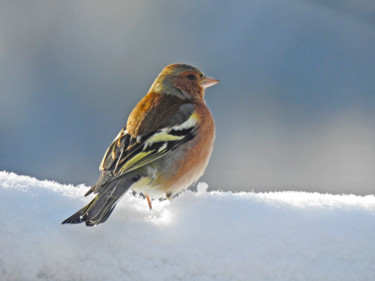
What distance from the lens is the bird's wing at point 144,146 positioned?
2102 mm

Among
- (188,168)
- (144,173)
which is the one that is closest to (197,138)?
(188,168)

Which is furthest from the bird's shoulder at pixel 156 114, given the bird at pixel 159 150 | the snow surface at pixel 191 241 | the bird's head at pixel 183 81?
the snow surface at pixel 191 241

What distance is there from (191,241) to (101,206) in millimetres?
344

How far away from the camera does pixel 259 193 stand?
67.6 inches

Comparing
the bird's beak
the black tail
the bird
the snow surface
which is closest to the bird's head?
the bird's beak

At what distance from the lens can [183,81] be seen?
2959 millimetres

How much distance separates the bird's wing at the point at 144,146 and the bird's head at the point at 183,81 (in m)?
0.44

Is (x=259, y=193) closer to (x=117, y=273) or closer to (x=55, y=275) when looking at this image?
(x=117, y=273)

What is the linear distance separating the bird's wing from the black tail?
86 millimetres

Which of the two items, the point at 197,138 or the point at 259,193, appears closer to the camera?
the point at 259,193

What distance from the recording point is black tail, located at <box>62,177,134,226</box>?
4.52 ft

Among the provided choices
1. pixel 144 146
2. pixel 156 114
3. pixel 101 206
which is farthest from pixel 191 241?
pixel 156 114

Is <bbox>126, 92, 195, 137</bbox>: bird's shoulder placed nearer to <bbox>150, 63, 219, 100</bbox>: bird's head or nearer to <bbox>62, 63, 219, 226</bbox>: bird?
<bbox>62, 63, 219, 226</bbox>: bird

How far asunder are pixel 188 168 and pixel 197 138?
0.63 ft
